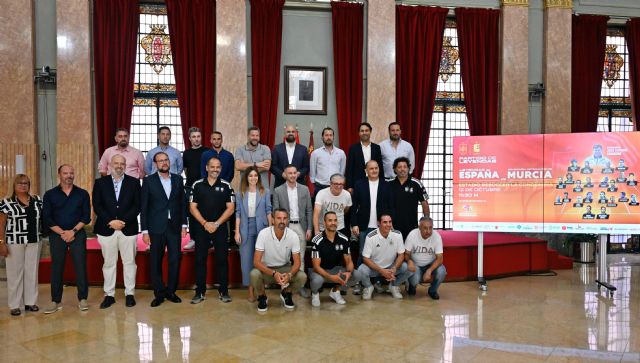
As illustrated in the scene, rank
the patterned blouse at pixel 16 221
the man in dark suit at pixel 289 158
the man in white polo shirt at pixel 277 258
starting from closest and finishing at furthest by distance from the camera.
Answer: the patterned blouse at pixel 16 221
the man in white polo shirt at pixel 277 258
the man in dark suit at pixel 289 158

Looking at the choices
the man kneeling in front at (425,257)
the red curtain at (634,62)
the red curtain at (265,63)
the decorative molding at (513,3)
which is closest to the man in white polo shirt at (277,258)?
the man kneeling in front at (425,257)

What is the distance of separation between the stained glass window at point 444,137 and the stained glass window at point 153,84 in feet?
14.6

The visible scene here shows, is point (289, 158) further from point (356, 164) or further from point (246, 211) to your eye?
point (246, 211)

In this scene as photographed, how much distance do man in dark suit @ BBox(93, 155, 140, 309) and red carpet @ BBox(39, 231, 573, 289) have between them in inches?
29.1

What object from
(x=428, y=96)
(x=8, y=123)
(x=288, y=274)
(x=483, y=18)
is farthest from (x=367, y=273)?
(x=8, y=123)

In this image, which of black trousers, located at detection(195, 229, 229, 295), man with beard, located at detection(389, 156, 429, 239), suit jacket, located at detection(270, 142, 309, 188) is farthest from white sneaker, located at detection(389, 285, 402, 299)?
black trousers, located at detection(195, 229, 229, 295)

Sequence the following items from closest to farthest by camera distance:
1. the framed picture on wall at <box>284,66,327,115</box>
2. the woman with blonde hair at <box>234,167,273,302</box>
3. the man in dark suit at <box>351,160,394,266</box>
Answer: the woman with blonde hair at <box>234,167,273,302</box>
the man in dark suit at <box>351,160,394,266</box>
the framed picture on wall at <box>284,66,327,115</box>

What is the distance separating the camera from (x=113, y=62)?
Result: 7402mm

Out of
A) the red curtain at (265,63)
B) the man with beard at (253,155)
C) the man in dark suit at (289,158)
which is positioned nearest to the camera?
the man with beard at (253,155)

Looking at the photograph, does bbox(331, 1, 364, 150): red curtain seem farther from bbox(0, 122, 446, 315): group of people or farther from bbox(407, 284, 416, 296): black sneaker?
bbox(407, 284, 416, 296): black sneaker

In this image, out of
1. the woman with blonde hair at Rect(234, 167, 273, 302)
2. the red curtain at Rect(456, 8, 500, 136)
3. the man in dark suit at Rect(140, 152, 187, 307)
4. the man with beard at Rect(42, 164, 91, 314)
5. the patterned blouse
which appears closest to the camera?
the patterned blouse

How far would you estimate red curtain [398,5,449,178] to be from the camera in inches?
316

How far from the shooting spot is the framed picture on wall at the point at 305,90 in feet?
25.9

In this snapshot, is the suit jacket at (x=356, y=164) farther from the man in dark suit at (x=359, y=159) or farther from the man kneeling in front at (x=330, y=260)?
the man kneeling in front at (x=330, y=260)
